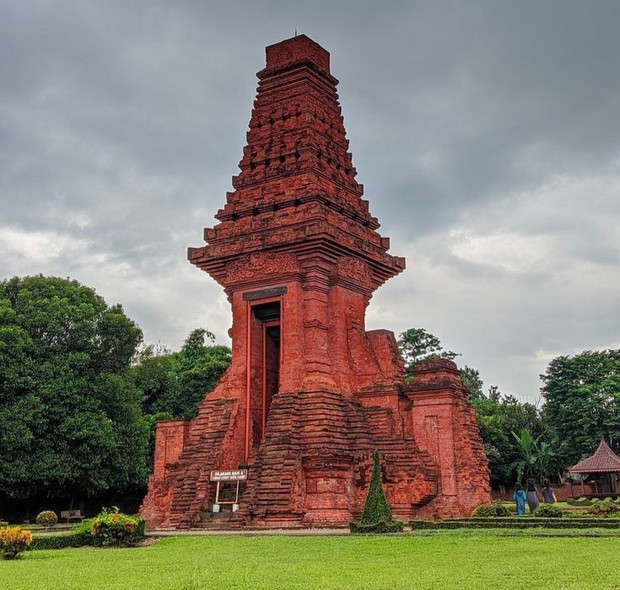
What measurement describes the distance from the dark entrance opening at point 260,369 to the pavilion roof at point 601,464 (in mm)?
19100

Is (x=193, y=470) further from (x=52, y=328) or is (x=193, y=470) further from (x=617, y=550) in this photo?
(x=617, y=550)

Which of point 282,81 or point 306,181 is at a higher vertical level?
point 282,81

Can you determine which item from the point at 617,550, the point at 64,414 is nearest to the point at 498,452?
the point at 64,414

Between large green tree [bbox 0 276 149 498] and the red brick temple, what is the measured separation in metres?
6.02

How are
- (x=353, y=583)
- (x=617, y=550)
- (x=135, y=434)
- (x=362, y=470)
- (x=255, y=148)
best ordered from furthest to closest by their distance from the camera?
(x=135, y=434), (x=255, y=148), (x=362, y=470), (x=617, y=550), (x=353, y=583)

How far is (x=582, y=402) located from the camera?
45.4m

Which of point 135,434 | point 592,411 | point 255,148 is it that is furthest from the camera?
point 592,411

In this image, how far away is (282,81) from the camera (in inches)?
1040

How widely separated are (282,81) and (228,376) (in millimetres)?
9918

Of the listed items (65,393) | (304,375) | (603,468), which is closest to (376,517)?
(304,375)

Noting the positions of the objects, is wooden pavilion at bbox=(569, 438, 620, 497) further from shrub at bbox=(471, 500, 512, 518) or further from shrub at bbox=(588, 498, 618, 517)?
shrub at bbox=(471, 500, 512, 518)

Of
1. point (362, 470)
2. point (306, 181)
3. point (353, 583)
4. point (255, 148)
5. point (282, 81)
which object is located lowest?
point (353, 583)

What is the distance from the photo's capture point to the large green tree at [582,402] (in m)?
44.8

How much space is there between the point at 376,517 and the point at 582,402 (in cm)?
3141
